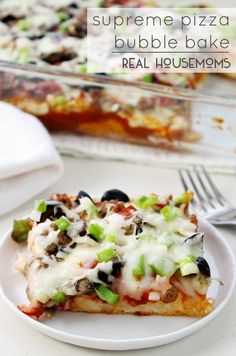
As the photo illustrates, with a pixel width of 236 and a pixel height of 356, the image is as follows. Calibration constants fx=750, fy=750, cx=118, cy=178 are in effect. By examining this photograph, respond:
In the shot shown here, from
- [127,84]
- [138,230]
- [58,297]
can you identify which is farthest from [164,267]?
[127,84]

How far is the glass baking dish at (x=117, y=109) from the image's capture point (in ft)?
9.09

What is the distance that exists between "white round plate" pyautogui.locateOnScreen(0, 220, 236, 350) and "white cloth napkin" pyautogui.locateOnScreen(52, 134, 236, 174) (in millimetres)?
751

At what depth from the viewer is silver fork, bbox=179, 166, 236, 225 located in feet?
7.91

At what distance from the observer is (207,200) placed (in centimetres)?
250

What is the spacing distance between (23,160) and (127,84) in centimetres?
49

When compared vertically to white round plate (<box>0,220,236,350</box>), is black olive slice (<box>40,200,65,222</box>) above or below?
above

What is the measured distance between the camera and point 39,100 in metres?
2.96

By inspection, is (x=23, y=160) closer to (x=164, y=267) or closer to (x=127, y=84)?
(x=127, y=84)

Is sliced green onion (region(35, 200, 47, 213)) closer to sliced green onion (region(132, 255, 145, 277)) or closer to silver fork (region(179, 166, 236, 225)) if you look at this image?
sliced green onion (region(132, 255, 145, 277))

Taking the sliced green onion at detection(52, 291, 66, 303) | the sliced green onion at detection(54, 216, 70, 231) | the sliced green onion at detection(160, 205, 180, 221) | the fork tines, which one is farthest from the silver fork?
the sliced green onion at detection(52, 291, 66, 303)

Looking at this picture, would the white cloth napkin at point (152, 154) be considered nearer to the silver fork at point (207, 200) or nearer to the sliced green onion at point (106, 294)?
the silver fork at point (207, 200)

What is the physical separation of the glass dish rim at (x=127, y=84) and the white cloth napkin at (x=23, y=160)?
0.57 ft

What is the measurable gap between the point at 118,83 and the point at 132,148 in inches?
11.1

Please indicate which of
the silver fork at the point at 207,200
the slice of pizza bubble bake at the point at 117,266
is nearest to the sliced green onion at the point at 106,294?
the slice of pizza bubble bake at the point at 117,266
